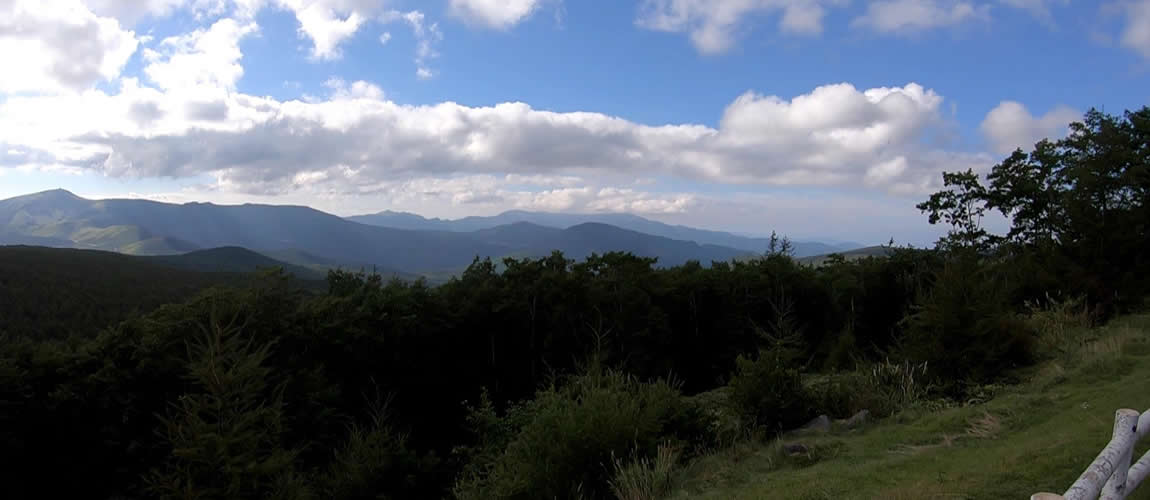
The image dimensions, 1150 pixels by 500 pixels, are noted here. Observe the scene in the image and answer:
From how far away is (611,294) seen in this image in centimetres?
2481

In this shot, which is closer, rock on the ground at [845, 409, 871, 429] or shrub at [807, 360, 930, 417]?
rock on the ground at [845, 409, 871, 429]

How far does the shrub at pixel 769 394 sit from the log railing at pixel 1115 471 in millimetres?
5180

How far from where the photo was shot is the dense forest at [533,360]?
8242 mm

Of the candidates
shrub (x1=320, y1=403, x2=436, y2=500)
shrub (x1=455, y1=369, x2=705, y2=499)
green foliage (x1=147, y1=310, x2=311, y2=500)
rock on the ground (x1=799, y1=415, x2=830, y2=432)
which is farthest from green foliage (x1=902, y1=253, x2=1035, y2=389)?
green foliage (x1=147, y1=310, x2=311, y2=500)

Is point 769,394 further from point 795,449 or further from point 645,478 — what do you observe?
point 645,478

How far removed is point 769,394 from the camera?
813cm

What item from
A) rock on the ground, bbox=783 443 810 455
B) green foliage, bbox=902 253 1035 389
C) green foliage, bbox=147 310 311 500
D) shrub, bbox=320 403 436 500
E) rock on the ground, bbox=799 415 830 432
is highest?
green foliage, bbox=902 253 1035 389

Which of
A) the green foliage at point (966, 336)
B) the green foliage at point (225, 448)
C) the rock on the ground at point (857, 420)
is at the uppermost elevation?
the green foliage at point (966, 336)

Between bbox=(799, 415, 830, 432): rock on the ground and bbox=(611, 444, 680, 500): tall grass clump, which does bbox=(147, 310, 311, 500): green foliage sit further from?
bbox=(799, 415, 830, 432): rock on the ground

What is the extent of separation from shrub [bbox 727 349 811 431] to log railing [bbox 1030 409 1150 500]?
5.18 metres

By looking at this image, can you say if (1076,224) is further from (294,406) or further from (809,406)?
(294,406)

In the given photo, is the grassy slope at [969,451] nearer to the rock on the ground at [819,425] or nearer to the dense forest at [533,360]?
the rock on the ground at [819,425]

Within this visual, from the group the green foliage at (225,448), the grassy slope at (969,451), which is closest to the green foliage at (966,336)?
the grassy slope at (969,451)

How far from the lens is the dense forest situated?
8.24m
